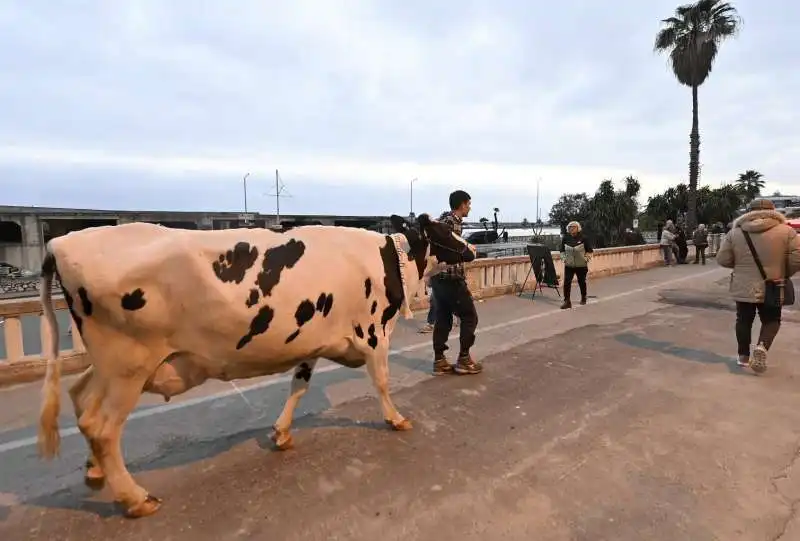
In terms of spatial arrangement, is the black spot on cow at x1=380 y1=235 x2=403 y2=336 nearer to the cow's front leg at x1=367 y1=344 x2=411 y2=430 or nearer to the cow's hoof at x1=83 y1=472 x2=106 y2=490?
the cow's front leg at x1=367 y1=344 x2=411 y2=430

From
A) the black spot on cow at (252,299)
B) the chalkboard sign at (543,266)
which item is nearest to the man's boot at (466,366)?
the black spot on cow at (252,299)

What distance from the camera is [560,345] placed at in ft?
22.1

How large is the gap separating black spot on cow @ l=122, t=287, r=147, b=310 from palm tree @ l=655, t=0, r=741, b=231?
28973 millimetres

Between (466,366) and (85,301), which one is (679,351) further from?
(85,301)

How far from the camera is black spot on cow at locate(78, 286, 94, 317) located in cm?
254

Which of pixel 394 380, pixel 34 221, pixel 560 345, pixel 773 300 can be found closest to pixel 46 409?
pixel 394 380

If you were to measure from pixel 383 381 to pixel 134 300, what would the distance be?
193cm

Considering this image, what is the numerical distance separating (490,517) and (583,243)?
8010 mm

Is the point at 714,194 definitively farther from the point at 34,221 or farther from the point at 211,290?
the point at 34,221

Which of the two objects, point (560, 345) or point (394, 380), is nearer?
point (394, 380)

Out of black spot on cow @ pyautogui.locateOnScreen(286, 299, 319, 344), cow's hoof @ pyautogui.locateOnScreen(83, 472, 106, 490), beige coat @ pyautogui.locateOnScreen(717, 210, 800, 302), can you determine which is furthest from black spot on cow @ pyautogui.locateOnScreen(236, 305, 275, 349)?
beige coat @ pyautogui.locateOnScreen(717, 210, 800, 302)

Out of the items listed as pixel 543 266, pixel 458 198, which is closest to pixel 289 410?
pixel 458 198

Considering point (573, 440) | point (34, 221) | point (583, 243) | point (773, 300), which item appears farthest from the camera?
point (34, 221)

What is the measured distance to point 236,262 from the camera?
2914mm
